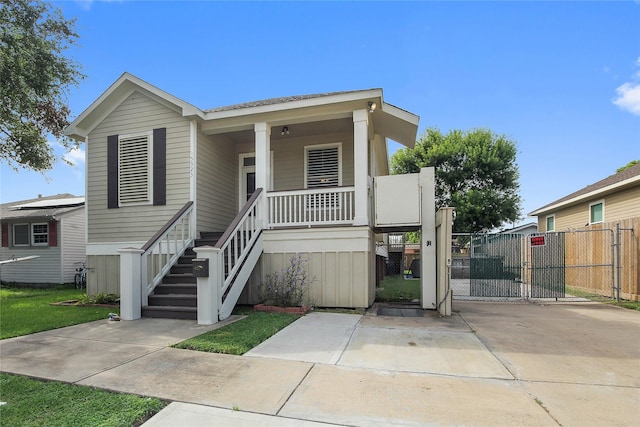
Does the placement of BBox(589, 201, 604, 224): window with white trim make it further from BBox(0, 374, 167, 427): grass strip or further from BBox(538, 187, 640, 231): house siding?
BBox(0, 374, 167, 427): grass strip

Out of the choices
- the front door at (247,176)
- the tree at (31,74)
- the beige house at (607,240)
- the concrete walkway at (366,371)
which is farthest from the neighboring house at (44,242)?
the beige house at (607,240)

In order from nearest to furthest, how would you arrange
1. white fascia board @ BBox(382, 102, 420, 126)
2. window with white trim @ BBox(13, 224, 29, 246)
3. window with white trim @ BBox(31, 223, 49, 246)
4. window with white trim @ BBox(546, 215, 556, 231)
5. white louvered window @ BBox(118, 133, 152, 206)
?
white fascia board @ BBox(382, 102, 420, 126) → white louvered window @ BBox(118, 133, 152, 206) → window with white trim @ BBox(31, 223, 49, 246) → window with white trim @ BBox(13, 224, 29, 246) → window with white trim @ BBox(546, 215, 556, 231)

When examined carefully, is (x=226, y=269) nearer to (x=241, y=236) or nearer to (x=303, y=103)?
(x=241, y=236)

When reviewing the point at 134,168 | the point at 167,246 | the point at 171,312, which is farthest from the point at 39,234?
the point at 171,312

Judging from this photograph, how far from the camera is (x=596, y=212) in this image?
1141cm

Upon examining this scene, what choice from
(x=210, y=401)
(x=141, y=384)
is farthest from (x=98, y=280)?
(x=210, y=401)

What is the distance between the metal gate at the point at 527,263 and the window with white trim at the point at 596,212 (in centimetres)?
207

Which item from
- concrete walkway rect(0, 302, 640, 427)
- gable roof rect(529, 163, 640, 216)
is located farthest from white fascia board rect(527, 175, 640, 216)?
concrete walkway rect(0, 302, 640, 427)

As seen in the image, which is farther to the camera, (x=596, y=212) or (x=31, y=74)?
(x=596, y=212)

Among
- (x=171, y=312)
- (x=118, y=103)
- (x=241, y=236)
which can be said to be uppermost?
(x=118, y=103)

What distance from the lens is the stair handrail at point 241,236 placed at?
555 cm

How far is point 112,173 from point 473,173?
21269mm

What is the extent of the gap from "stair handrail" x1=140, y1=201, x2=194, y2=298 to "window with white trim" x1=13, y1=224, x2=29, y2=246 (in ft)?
36.9

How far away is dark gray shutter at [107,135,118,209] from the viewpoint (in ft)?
25.8
